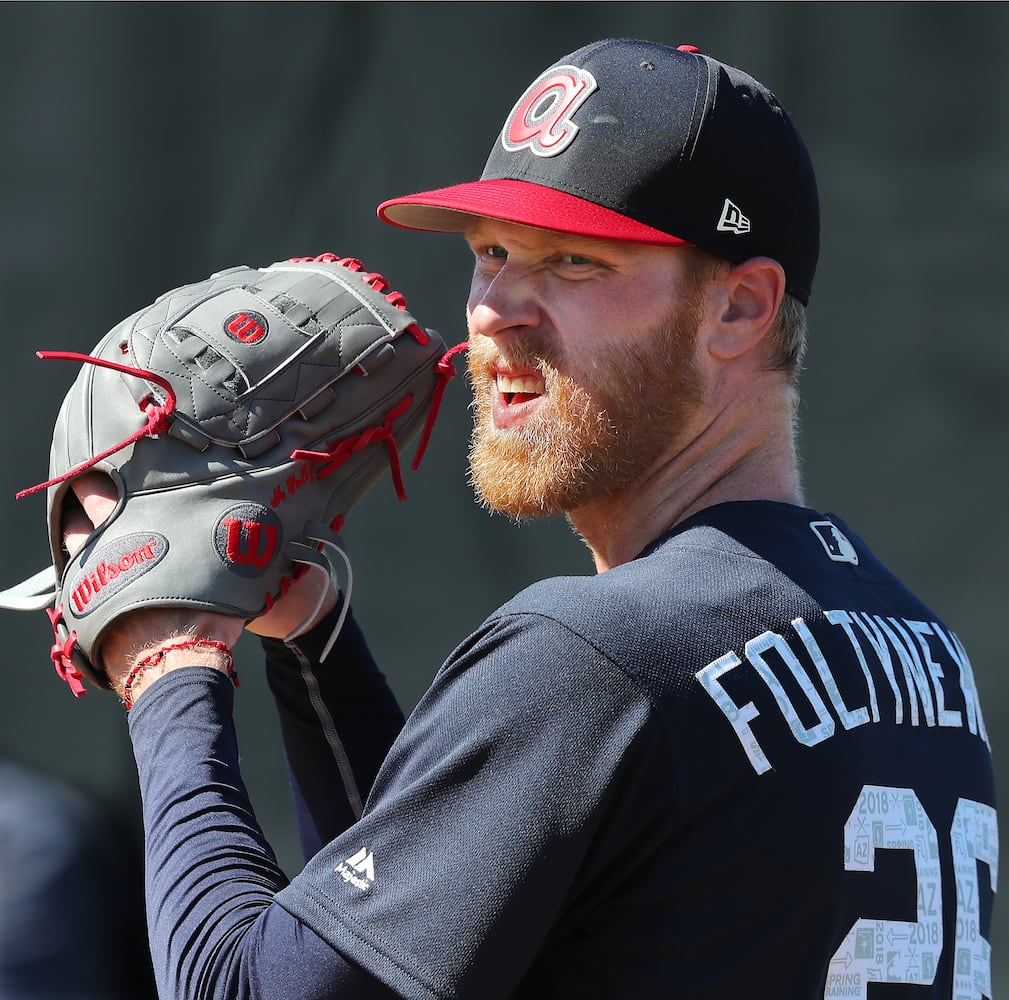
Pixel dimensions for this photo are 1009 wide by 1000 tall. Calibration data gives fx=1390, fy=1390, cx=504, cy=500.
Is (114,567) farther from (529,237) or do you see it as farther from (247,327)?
(529,237)

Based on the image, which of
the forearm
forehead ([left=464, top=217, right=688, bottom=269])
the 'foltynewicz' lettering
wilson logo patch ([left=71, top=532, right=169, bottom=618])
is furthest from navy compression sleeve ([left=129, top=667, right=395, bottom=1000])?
forehead ([left=464, top=217, right=688, bottom=269])

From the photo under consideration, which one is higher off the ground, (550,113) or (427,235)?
(550,113)

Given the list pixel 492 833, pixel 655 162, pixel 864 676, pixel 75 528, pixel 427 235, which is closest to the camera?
pixel 492 833

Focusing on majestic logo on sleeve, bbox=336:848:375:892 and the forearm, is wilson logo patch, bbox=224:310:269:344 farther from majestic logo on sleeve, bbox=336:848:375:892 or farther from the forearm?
majestic logo on sleeve, bbox=336:848:375:892

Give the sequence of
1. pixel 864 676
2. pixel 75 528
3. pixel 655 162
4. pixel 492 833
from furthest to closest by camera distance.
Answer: pixel 75 528
pixel 655 162
pixel 864 676
pixel 492 833

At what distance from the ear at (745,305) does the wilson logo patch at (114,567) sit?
21.9 inches

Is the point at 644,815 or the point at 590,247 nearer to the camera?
the point at 644,815

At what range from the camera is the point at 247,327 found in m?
1.41

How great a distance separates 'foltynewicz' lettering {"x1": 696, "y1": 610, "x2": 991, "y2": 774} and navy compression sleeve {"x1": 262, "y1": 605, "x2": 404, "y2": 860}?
0.62 meters

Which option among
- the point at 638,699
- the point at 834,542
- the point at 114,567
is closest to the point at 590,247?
the point at 834,542

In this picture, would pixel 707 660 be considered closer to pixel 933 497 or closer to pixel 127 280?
pixel 933 497

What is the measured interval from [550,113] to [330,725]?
2.31 feet

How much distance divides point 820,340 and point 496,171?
44.9 inches

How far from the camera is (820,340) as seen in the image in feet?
7.44
